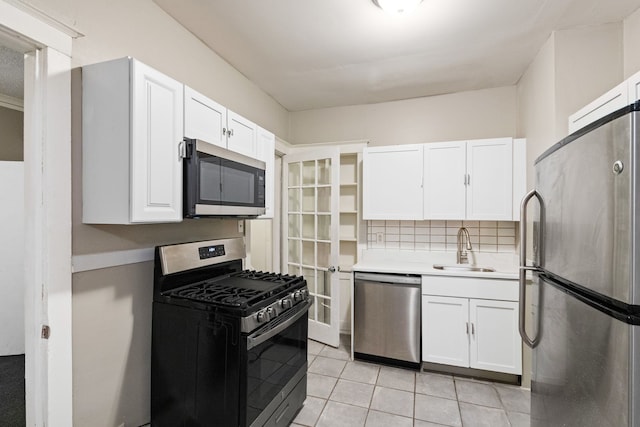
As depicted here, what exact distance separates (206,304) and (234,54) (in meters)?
1.96

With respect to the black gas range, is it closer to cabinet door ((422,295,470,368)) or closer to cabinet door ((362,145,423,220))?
cabinet door ((422,295,470,368))

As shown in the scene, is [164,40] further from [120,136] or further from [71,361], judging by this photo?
[71,361]

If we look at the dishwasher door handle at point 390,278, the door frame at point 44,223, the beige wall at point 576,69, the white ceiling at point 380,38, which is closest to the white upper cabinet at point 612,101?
the beige wall at point 576,69

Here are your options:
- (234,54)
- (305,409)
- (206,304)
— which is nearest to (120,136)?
(206,304)

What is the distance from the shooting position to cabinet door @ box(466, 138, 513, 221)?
8.90 feet

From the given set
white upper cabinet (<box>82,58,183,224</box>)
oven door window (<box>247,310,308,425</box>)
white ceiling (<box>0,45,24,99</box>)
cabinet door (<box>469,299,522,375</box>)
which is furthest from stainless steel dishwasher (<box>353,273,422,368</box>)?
white ceiling (<box>0,45,24,99</box>)

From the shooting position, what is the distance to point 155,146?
1.43m

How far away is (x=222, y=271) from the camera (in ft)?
7.30

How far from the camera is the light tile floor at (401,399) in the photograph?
2049mm

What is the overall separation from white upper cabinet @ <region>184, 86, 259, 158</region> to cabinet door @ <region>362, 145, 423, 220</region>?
4.26 ft

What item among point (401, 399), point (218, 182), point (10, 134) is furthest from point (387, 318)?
point (10, 134)

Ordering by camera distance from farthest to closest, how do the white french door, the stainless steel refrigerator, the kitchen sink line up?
1. the white french door
2. the kitchen sink
3. the stainless steel refrigerator

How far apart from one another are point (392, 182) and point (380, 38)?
132 cm

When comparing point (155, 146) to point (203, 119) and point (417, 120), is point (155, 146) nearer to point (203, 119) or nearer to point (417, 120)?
point (203, 119)
